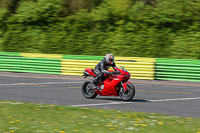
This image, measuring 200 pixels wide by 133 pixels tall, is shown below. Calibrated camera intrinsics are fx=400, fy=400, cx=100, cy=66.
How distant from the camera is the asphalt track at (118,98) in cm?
1245

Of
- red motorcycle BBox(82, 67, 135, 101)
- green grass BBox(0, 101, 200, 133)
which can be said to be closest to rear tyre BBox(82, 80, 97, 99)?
red motorcycle BBox(82, 67, 135, 101)

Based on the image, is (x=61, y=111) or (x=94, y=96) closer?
(x=61, y=111)

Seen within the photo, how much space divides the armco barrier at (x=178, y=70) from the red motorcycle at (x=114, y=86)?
886cm

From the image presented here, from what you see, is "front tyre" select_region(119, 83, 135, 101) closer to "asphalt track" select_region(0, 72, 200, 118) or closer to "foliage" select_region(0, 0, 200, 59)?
"asphalt track" select_region(0, 72, 200, 118)

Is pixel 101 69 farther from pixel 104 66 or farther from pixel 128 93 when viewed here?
pixel 128 93

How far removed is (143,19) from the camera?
3150cm

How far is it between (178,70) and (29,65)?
32.1 ft

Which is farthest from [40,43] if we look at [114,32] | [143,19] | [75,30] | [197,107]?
[197,107]

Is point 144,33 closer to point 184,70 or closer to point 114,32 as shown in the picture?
point 114,32

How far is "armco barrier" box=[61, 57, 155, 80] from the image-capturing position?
75.2 ft

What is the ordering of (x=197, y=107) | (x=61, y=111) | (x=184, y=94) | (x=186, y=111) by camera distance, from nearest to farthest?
(x=61, y=111)
(x=186, y=111)
(x=197, y=107)
(x=184, y=94)

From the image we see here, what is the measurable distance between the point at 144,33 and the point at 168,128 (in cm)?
2276

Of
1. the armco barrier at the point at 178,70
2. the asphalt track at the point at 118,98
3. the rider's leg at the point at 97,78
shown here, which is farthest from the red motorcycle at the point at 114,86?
the armco barrier at the point at 178,70

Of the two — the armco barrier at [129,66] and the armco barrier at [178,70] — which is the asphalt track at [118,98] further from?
the armco barrier at [129,66]
